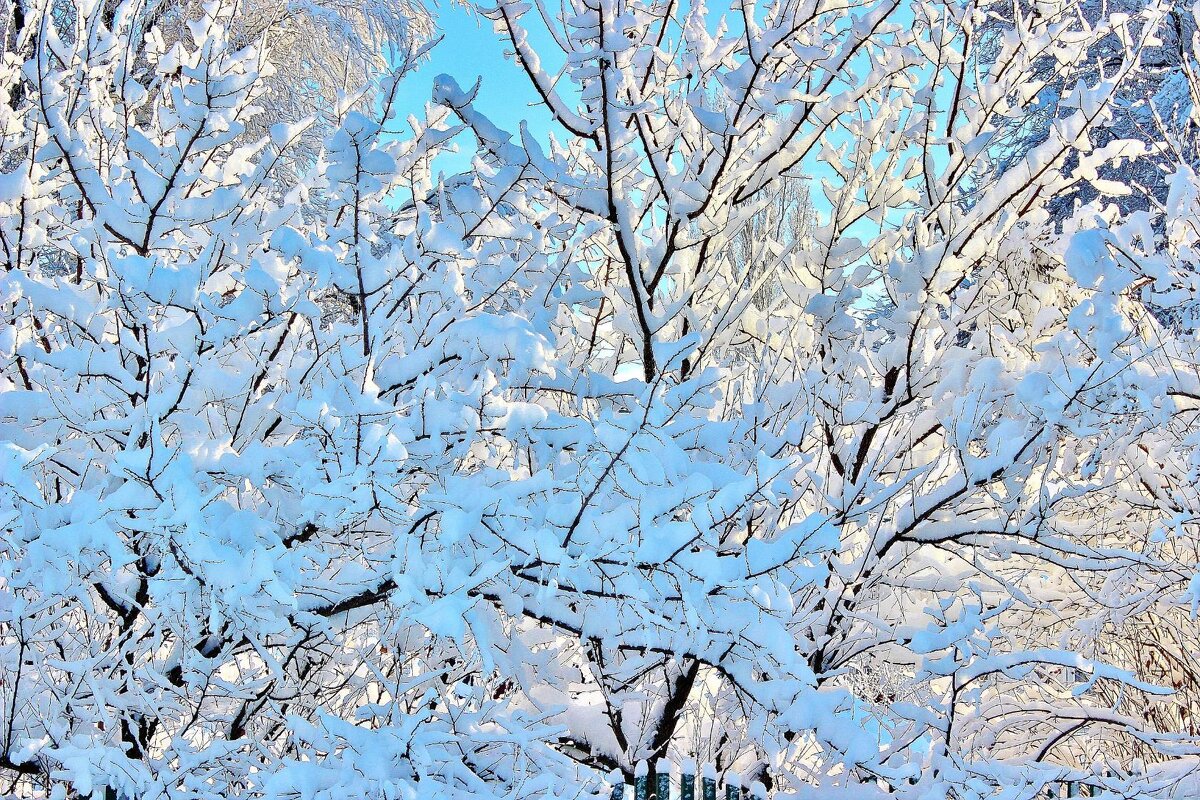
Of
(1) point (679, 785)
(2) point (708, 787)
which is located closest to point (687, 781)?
(2) point (708, 787)

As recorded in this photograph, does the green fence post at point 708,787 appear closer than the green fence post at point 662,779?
No

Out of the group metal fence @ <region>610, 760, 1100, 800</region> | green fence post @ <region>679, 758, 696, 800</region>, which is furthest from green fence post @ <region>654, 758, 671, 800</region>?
green fence post @ <region>679, 758, 696, 800</region>

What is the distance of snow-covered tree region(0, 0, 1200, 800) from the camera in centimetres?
158

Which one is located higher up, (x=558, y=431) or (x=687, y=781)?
(x=558, y=431)

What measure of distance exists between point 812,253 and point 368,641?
5.79 feet

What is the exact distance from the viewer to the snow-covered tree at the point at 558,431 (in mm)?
1578

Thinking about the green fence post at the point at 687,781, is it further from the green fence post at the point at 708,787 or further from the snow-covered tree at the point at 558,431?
the snow-covered tree at the point at 558,431

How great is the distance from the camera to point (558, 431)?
1814 mm

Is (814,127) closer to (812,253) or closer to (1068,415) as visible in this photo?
(812,253)

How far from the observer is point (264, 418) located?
1977 mm

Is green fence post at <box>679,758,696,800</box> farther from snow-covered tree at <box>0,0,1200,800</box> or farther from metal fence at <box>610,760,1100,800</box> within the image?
snow-covered tree at <box>0,0,1200,800</box>

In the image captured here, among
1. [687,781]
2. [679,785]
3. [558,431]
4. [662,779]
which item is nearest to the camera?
[558,431]

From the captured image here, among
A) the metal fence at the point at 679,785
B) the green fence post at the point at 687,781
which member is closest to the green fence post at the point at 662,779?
the metal fence at the point at 679,785

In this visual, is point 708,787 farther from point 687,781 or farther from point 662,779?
point 662,779
